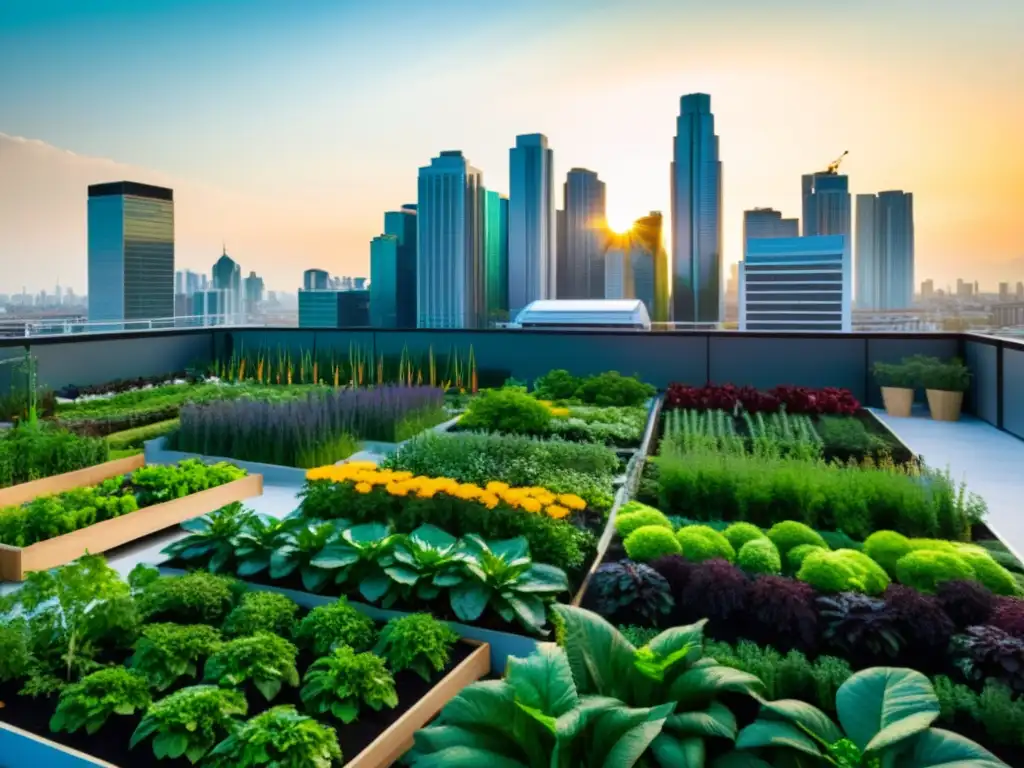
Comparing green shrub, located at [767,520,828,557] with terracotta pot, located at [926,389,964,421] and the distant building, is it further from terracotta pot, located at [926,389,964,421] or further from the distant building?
the distant building

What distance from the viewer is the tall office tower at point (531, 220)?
5538 cm

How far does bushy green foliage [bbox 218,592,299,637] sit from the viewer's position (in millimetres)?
2730

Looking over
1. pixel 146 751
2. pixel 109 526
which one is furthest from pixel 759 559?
pixel 109 526

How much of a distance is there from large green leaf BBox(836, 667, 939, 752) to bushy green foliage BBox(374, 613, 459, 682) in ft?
4.29

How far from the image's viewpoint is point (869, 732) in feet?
6.44

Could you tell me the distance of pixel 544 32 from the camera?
13.6m

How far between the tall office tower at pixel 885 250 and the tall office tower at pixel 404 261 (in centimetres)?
3714

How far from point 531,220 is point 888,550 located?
2376 inches

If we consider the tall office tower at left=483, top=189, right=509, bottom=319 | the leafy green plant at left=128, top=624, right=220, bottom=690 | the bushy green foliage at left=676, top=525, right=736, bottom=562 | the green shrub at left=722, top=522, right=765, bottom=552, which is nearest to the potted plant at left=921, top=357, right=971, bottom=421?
the green shrub at left=722, top=522, right=765, bottom=552

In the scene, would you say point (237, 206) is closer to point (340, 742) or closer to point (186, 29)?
point (186, 29)

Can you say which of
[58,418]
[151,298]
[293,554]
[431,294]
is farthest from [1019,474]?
[151,298]

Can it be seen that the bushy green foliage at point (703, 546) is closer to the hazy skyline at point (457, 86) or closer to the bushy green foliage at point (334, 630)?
the bushy green foliage at point (334, 630)

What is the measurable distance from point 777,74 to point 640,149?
1177 centimetres

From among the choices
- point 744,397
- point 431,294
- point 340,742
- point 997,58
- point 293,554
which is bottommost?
point 340,742
